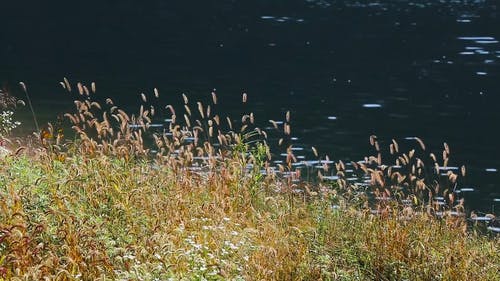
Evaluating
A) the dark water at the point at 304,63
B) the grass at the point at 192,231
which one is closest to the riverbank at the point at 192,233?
the grass at the point at 192,231

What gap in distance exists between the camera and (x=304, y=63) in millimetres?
36438

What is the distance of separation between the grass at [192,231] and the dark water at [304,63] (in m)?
8.84

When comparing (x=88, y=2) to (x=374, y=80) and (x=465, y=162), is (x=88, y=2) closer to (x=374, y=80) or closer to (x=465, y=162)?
(x=374, y=80)

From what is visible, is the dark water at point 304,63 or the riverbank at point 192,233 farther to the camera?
the dark water at point 304,63

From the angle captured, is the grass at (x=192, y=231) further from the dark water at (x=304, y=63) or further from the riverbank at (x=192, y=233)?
the dark water at (x=304, y=63)

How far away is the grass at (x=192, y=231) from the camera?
23.9 feet

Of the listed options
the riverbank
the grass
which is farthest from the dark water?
the riverbank

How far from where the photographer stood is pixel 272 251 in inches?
298

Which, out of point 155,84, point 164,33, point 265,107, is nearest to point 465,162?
point 265,107

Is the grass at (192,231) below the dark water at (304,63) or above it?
above

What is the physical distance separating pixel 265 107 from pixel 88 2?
3099 cm

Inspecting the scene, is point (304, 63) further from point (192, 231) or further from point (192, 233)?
point (192, 233)

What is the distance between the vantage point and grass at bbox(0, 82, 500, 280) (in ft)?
23.9

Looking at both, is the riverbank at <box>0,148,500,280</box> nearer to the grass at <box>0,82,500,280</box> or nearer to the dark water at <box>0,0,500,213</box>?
the grass at <box>0,82,500,280</box>
